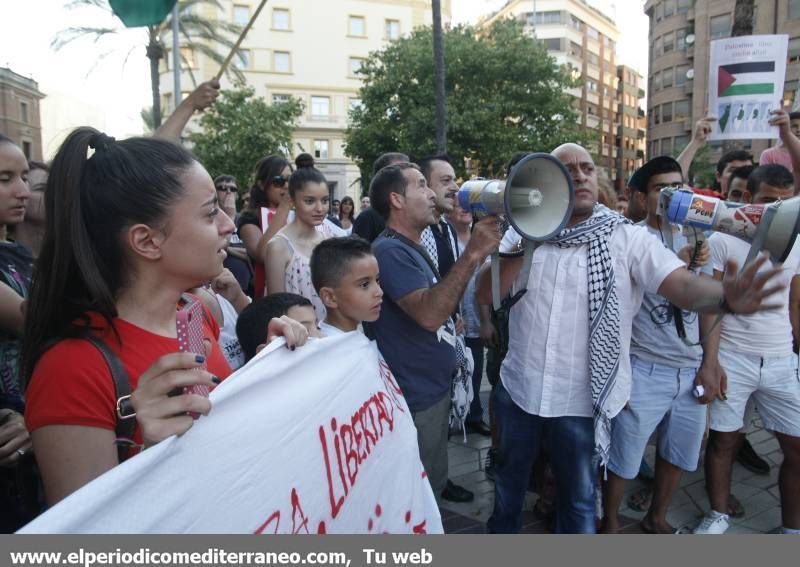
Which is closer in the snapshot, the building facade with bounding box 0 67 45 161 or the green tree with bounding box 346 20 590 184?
the green tree with bounding box 346 20 590 184

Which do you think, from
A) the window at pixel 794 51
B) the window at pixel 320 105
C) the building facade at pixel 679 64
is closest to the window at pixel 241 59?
the window at pixel 320 105

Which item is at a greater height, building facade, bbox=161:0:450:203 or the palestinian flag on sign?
building facade, bbox=161:0:450:203

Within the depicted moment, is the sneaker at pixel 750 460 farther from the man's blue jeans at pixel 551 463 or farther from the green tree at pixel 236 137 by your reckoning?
the green tree at pixel 236 137

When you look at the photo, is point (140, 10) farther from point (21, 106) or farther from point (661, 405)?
point (21, 106)

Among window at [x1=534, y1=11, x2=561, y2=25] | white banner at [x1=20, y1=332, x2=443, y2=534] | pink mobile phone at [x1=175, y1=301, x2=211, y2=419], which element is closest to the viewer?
white banner at [x1=20, y1=332, x2=443, y2=534]

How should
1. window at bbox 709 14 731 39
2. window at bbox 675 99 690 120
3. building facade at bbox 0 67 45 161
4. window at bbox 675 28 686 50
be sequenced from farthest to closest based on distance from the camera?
1. window at bbox 675 99 690 120
2. window at bbox 675 28 686 50
3. window at bbox 709 14 731 39
4. building facade at bbox 0 67 45 161

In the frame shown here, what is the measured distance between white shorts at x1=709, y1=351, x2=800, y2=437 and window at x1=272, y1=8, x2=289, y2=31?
3908cm

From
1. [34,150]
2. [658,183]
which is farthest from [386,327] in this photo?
[34,150]

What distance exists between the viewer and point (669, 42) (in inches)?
1642

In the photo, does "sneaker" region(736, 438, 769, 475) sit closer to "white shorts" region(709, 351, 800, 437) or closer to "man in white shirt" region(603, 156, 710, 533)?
"white shorts" region(709, 351, 800, 437)

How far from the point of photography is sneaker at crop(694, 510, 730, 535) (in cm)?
293

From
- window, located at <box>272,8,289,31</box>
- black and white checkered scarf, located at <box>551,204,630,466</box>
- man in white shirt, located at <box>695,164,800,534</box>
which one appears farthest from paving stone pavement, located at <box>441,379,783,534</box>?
window, located at <box>272,8,289,31</box>

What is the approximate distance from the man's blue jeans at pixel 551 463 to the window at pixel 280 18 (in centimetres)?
3919
